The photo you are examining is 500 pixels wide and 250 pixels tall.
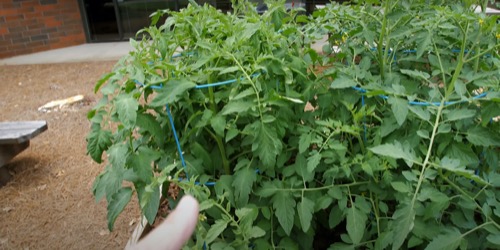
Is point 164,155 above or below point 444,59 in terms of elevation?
below

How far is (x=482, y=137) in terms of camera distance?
1303 millimetres

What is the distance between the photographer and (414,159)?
120 cm

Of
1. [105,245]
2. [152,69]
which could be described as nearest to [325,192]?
[152,69]

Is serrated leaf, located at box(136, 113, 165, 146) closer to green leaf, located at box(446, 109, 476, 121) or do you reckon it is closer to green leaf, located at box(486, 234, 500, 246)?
green leaf, located at box(446, 109, 476, 121)

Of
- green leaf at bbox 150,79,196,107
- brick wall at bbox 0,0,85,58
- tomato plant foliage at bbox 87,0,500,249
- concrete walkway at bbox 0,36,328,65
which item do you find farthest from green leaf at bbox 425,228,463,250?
brick wall at bbox 0,0,85,58

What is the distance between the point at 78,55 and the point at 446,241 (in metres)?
7.18

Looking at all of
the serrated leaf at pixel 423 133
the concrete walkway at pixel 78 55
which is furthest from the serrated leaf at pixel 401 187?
the concrete walkway at pixel 78 55

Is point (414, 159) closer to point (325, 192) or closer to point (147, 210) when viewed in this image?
point (325, 192)

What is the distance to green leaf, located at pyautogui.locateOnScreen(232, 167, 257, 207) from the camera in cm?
140

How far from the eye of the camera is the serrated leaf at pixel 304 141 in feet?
4.50

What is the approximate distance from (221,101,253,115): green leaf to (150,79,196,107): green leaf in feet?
0.47

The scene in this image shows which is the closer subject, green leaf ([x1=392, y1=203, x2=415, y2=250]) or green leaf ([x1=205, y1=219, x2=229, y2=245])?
green leaf ([x1=392, y1=203, x2=415, y2=250])

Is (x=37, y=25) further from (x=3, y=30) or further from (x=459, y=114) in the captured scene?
(x=459, y=114)

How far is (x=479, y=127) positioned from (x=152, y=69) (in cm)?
114
